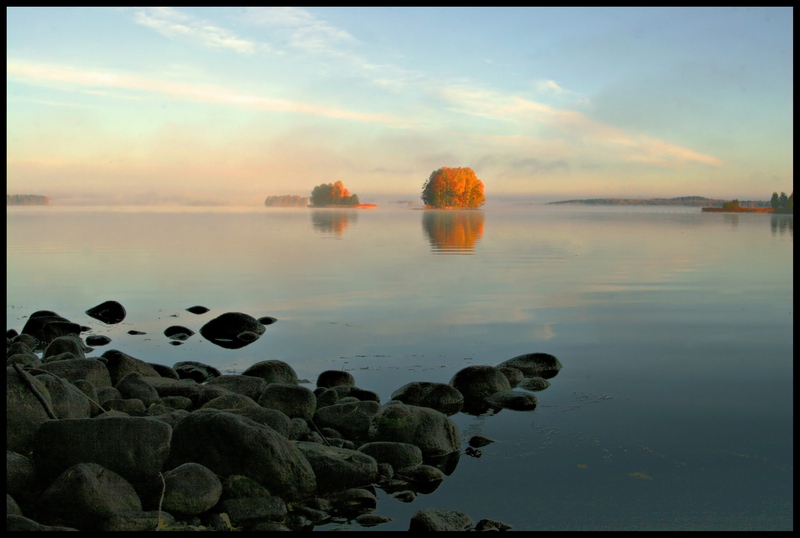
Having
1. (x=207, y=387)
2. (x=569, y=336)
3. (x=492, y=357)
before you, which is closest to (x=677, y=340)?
(x=569, y=336)

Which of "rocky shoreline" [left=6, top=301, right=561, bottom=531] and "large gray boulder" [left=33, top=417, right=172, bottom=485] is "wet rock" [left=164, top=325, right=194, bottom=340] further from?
"large gray boulder" [left=33, top=417, right=172, bottom=485]

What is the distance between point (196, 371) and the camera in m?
13.3

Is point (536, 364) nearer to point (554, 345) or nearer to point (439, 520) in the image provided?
point (554, 345)

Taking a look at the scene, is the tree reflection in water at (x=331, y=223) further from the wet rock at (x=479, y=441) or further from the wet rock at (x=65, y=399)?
the wet rock at (x=65, y=399)

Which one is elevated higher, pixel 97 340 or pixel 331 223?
pixel 331 223

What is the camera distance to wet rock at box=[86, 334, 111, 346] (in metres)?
16.7

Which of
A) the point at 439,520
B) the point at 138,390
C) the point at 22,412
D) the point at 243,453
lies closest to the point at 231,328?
the point at 138,390

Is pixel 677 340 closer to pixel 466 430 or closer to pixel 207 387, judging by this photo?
pixel 466 430

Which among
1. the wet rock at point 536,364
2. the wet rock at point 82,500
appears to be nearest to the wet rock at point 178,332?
the wet rock at point 536,364

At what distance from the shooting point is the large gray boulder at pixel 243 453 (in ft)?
24.9

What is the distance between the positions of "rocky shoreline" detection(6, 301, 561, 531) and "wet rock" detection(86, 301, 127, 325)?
9.32 metres

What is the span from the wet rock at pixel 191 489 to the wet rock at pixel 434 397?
430 cm

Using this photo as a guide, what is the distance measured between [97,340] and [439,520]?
12.3m

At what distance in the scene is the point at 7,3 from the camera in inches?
237
